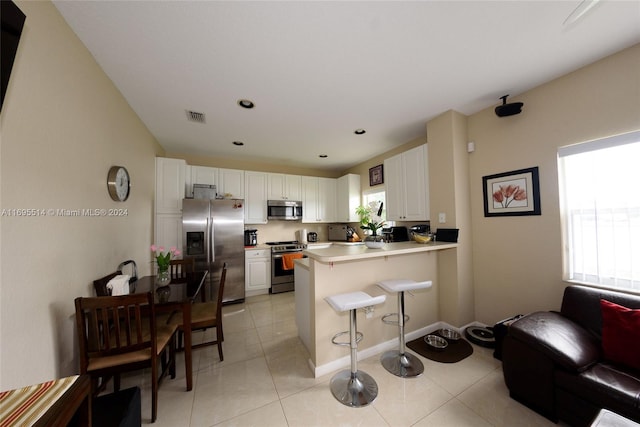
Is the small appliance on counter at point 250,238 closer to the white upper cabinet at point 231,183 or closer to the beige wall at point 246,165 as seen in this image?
the white upper cabinet at point 231,183

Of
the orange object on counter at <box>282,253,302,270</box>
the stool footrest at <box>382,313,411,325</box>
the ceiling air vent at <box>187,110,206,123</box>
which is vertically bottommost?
the stool footrest at <box>382,313,411,325</box>

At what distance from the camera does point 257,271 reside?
13.1ft

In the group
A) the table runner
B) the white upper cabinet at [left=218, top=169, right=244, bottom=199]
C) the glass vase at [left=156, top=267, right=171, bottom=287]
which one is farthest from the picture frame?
the table runner

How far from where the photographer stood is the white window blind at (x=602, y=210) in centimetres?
168

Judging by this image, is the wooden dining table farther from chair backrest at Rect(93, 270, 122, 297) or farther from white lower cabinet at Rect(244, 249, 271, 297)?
white lower cabinet at Rect(244, 249, 271, 297)

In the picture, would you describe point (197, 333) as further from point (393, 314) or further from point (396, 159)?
point (396, 159)

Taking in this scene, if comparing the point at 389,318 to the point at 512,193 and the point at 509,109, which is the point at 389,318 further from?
the point at 509,109

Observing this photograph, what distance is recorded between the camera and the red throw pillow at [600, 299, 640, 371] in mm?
1348

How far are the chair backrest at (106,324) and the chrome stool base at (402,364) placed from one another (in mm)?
1973

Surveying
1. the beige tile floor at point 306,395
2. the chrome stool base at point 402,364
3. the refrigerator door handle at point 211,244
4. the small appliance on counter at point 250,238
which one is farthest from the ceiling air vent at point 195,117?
the chrome stool base at point 402,364

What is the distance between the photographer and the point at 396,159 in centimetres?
331

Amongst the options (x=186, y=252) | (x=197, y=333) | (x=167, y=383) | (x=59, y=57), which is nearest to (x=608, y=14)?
(x=59, y=57)

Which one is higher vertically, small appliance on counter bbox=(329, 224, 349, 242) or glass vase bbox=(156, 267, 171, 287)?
small appliance on counter bbox=(329, 224, 349, 242)

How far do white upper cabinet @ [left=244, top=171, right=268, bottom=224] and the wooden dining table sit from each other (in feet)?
6.72
